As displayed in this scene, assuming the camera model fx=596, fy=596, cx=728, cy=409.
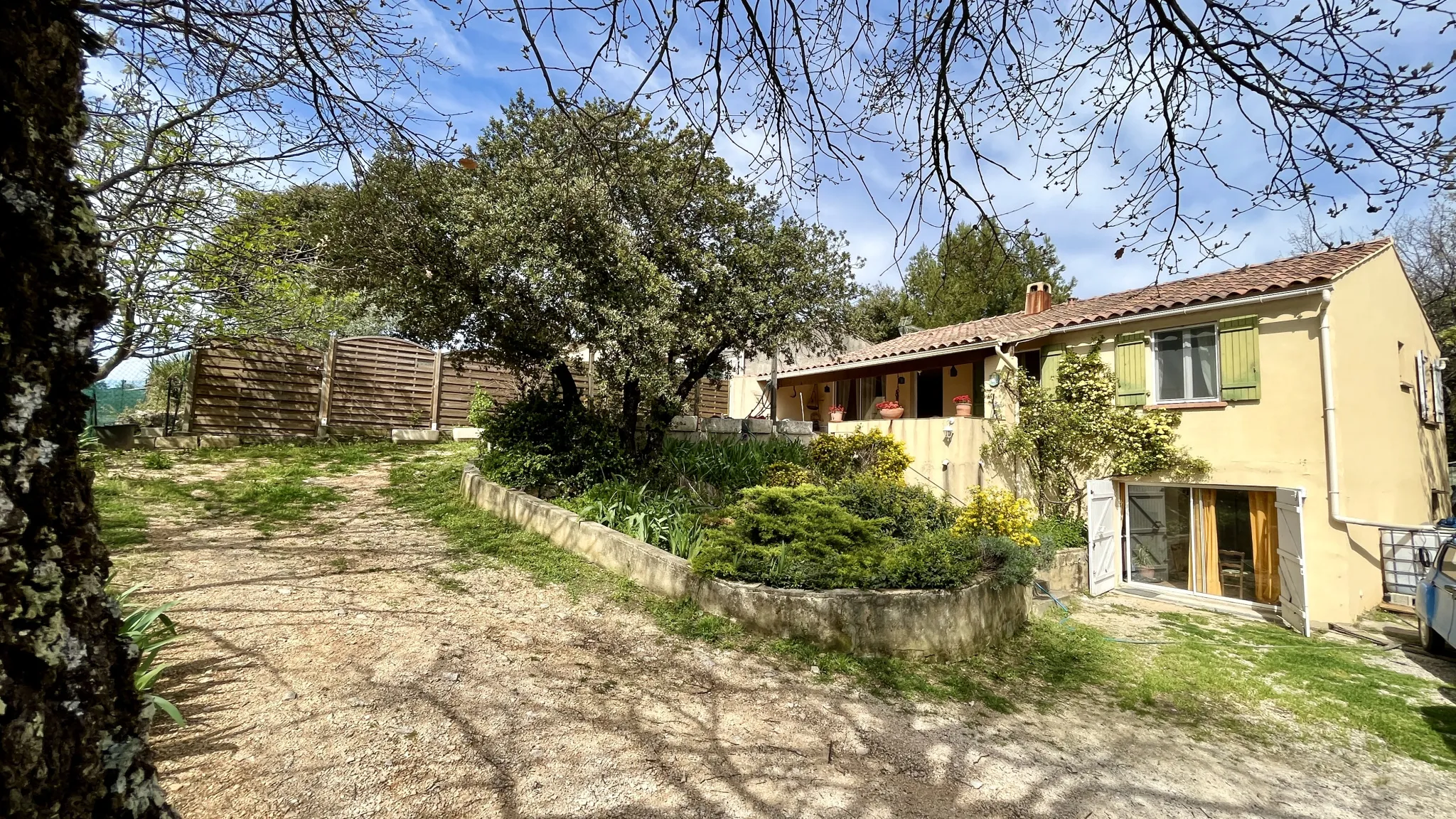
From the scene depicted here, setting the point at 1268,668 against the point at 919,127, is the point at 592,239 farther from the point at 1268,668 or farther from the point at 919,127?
Answer: the point at 1268,668

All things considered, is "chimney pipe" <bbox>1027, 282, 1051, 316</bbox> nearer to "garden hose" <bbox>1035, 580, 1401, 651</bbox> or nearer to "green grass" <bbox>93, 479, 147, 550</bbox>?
"garden hose" <bbox>1035, 580, 1401, 651</bbox>

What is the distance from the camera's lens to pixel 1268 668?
20.8 feet

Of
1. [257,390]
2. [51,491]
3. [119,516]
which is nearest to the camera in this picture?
[51,491]

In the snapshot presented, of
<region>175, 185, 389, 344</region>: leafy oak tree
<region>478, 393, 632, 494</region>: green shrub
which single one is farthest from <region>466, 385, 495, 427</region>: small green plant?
<region>478, 393, 632, 494</region>: green shrub

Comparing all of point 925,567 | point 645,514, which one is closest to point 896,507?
point 925,567

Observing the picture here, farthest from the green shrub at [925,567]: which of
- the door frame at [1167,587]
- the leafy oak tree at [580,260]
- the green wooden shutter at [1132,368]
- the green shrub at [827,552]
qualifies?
the green wooden shutter at [1132,368]

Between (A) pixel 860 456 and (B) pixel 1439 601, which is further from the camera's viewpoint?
(A) pixel 860 456

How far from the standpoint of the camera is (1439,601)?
6586mm

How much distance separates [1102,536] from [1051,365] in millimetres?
3244

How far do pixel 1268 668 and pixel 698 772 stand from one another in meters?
6.67

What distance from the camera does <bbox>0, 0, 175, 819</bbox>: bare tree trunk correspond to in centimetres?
95

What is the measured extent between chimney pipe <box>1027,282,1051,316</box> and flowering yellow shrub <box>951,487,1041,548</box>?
8034 mm

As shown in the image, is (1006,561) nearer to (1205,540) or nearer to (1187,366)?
(1205,540)

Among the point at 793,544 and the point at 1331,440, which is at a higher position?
the point at 1331,440
